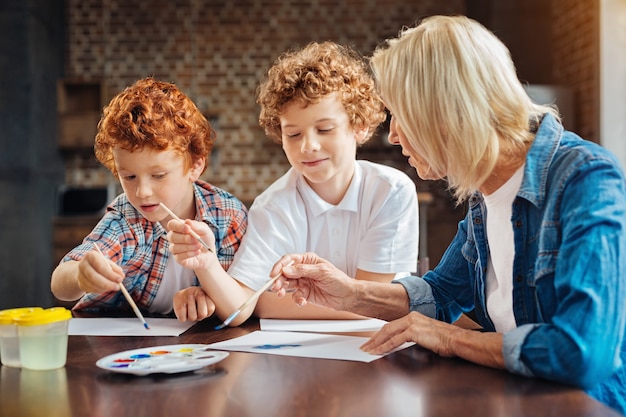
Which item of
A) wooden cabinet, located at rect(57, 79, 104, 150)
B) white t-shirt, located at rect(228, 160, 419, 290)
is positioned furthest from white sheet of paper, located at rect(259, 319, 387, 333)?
wooden cabinet, located at rect(57, 79, 104, 150)

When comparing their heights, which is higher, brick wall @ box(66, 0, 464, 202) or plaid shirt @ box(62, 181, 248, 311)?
brick wall @ box(66, 0, 464, 202)

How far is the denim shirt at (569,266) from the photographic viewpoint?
113 cm

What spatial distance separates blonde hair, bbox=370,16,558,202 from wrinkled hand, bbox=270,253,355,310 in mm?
401

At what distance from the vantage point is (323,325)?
175cm

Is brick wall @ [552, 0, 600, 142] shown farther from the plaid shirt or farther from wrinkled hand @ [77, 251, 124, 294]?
wrinkled hand @ [77, 251, 124, 294]

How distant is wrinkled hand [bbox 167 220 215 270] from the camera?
1.68 meters

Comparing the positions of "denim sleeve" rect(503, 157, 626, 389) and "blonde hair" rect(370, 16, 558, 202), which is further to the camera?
"blonde hair" rect(370, 16, 558, 202)

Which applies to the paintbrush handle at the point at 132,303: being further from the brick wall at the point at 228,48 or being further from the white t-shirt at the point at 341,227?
the brick wall at the point at 228,48

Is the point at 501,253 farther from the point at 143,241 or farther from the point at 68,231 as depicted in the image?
the point at 68,231

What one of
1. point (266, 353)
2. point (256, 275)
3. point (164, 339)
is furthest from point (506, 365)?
point (256, 275)

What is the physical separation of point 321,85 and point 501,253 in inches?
32.2

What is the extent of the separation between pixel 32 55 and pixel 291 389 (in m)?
5.62

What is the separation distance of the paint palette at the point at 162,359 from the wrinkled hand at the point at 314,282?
28 cm

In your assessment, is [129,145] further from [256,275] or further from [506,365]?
[506,365]
